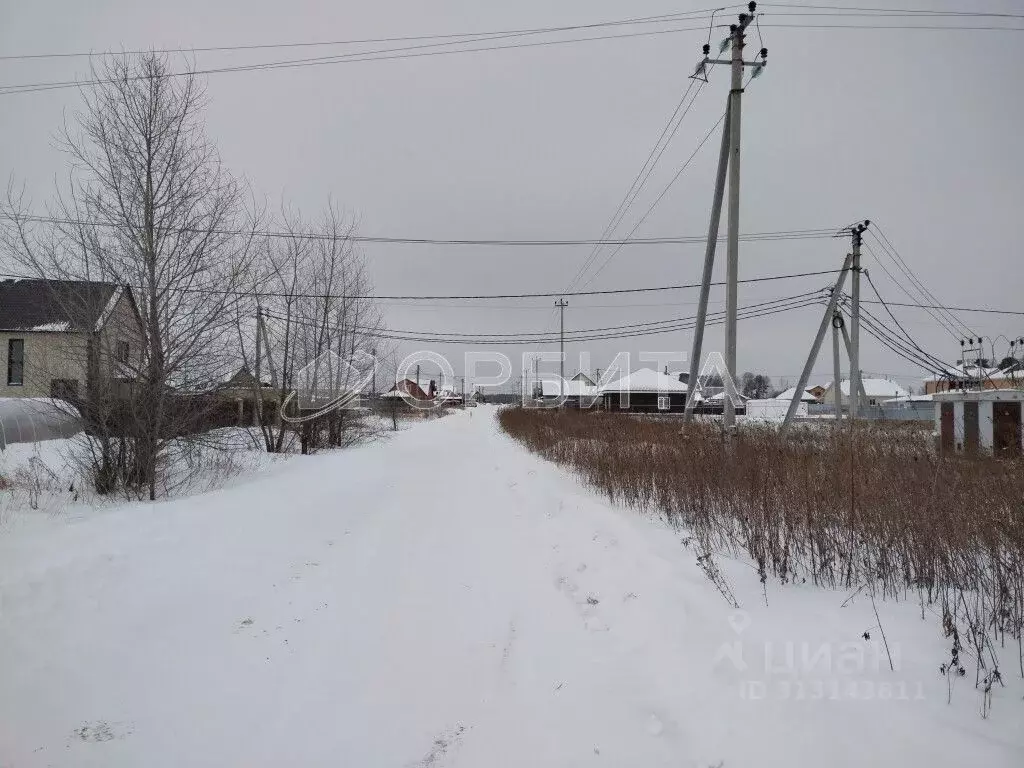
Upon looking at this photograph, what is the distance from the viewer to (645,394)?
55.5m

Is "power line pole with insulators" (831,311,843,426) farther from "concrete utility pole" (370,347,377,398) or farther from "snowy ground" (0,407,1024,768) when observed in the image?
"snowy ground" (0,407,1024,768)

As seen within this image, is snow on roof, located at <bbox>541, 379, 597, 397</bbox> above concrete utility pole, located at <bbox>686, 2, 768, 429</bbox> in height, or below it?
below

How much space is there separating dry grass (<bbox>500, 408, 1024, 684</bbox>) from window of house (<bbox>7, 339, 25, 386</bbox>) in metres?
26.6

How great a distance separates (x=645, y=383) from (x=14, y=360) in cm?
5069

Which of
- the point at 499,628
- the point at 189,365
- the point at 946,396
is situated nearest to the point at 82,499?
the point at 189,365

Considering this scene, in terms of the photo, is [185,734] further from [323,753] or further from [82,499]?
[82,499]

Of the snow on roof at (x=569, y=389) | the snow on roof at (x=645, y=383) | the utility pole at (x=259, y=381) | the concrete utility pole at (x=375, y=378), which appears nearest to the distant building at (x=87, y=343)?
the utility pole at (x=259, y=381)

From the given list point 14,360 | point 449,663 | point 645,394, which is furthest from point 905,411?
point 14,360

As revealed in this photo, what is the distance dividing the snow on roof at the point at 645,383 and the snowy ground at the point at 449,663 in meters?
51.6

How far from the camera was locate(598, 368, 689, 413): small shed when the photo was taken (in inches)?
2136

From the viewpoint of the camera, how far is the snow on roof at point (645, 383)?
55.3m

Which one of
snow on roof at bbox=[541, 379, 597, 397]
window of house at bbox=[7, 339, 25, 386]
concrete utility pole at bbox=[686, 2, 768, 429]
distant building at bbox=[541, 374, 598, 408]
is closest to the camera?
concrete utility pole at bbox=[686, 2, 768, 429]

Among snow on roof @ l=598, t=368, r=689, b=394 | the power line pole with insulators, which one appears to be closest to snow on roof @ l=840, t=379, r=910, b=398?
snow on roof @ l=598, t=368, r=689, b=394

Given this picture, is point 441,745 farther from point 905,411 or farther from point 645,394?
point 905,411
